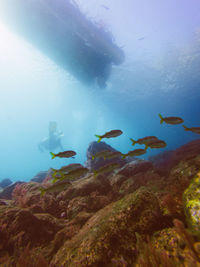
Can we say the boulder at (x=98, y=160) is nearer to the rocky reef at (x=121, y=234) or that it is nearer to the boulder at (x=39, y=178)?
the rocky reef at (x=121, y=234)

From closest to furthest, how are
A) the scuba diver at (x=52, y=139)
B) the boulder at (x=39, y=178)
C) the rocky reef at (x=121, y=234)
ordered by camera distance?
1. the rocky reef at (x=121, y=234)
2. the boulder at (x=39, y=178)
3. the scuba diver at (x=52, y=139)

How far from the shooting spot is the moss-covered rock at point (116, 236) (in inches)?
92.9

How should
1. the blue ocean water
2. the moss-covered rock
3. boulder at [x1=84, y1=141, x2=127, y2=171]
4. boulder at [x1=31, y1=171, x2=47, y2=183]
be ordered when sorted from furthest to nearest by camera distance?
the blue ocean water → boulder at [x1=31, y1=171, x2=47, y2=183] → boulder at [x1=84, y1=141, x2=127, y2=171] → the moss-covered rock

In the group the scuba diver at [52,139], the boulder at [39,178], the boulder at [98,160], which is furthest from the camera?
the scuba diver at [52,139]

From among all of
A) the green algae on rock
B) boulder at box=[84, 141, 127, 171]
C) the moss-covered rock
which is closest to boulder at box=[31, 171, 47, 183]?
boulder at box=[84, 141, 127, 171]

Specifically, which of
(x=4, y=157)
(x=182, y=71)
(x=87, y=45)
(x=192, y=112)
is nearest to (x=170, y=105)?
(x=192, y=112)

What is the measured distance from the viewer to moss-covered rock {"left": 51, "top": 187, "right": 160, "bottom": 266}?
2.36m

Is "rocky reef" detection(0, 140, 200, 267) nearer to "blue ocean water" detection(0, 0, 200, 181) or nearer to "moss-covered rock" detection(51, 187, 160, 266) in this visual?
"moss-covered rock" detection(51, 187, 160, 266)

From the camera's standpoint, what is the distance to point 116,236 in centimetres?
257

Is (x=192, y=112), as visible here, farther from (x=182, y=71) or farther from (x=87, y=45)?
(x=87, y=45)

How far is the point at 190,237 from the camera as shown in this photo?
195 centimetres

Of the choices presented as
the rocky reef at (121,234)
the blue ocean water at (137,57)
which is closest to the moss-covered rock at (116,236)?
the rocky reef at (121,234)

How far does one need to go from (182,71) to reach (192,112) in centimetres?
3907

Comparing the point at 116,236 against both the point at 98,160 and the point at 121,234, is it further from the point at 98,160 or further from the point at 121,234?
the point at 98,160
